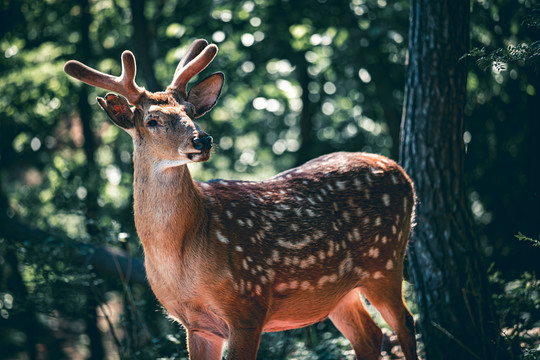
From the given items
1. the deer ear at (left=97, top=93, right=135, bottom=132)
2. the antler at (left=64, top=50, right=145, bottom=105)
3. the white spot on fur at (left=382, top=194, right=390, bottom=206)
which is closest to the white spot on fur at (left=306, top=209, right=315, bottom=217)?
the white spot on fur at (left=382, top=194, right=390, bottom=206)

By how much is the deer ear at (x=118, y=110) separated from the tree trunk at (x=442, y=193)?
99.7 inches

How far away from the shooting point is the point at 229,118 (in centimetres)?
1076

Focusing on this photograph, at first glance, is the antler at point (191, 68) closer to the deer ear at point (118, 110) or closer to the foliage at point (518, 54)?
the deer ear at point (118, 110)

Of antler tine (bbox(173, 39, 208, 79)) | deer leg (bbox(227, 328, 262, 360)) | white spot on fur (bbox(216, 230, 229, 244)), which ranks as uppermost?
antler tine (bbox(173, 39, 208, 79))

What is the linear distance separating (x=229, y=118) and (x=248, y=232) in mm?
7076

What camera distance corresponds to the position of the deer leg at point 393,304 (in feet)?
14.3

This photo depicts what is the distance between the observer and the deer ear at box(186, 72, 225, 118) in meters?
4.17

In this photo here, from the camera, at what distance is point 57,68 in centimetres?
902

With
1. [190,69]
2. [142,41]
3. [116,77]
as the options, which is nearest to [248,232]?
[190,69]

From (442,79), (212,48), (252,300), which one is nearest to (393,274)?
(252,300)

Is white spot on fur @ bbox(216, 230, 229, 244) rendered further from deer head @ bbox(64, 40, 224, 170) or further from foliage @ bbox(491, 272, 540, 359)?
foliage @ bbox(491, 272, 540, 359)

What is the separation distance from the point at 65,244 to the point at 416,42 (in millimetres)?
4071

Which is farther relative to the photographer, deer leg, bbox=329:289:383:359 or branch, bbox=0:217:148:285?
branch, bbox=0:217:148:285

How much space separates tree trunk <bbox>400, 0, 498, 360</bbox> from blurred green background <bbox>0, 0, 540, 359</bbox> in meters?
0.72
